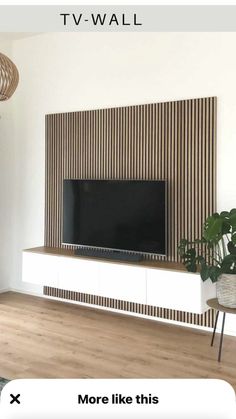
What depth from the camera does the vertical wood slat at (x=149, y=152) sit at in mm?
3498

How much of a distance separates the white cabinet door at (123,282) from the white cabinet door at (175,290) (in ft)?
0.26

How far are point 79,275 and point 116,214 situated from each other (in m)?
0.69

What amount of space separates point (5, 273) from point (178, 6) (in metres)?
3.79

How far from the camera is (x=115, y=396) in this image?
1.56 ft

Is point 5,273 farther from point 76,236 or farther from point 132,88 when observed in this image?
point 132,88

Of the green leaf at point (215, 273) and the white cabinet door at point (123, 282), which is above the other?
the green leaf at point (215, 273)

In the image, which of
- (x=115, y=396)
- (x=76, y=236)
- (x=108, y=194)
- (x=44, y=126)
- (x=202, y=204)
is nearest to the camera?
(x=115, y=396)

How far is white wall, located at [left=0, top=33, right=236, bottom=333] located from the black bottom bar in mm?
830

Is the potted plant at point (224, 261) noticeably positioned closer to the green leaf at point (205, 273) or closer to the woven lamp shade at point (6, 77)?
the green leaf at point (205, 273)

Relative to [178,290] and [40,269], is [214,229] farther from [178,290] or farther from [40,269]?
[40,269]

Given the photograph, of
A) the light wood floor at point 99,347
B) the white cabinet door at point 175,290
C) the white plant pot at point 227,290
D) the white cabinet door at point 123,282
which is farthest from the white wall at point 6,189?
the white plant pot at point 227,290

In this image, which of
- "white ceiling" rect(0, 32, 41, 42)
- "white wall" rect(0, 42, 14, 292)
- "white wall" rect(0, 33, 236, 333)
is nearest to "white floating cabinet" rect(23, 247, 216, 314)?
"white wall" rect(0, 33, 236, 333)

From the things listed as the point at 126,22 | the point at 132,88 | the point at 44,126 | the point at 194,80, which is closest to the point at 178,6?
the point at 126,22

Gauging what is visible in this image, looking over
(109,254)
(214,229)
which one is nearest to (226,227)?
(214,229)
